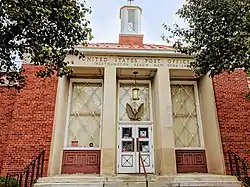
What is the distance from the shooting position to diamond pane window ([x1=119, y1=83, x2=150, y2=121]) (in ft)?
34.2

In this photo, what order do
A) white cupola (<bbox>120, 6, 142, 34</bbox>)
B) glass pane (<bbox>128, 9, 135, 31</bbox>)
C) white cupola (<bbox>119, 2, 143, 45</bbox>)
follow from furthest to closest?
glass pane (<bbox>128, 9, 135, 31</bbox>), white cupola (<bbox>120, 6, 142, 34</bbox>), white cupola (<bbox>119, 2, 143, 45</bbox>)

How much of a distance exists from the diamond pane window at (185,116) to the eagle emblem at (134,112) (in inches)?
52.6

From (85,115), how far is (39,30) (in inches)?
210

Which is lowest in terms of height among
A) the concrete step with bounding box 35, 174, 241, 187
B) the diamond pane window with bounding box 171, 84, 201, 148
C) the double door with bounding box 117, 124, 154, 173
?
the concrete step with bounding box 35, 174, 241, 187

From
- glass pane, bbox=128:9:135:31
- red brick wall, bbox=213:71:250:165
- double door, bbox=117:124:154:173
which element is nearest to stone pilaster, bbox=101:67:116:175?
double door, bbox=117:124:154:173

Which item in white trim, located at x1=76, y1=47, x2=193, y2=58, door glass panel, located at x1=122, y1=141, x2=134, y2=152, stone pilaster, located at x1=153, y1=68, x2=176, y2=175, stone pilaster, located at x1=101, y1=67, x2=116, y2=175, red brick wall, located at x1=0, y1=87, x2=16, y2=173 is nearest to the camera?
stone pilaster, located at x1=101, y1=67, x2=116, y2=175

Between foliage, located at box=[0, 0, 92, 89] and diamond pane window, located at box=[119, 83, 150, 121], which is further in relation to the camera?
diamond pane window, located at box=[119, 83, 150, 121]

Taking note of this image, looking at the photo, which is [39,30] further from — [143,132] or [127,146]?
[143,132]

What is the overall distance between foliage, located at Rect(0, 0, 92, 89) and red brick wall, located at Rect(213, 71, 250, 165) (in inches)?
232

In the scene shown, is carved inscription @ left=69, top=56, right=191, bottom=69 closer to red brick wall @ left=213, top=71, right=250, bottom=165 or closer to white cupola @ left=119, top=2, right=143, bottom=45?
red brick wall @ left=213, top=71, right=250, bottom=165

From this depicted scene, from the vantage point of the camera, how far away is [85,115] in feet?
33.4

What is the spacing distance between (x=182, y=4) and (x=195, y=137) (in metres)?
5.65

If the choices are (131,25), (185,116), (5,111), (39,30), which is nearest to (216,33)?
(39,30)

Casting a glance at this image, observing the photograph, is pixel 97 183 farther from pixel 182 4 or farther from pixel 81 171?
pixel 182 4
